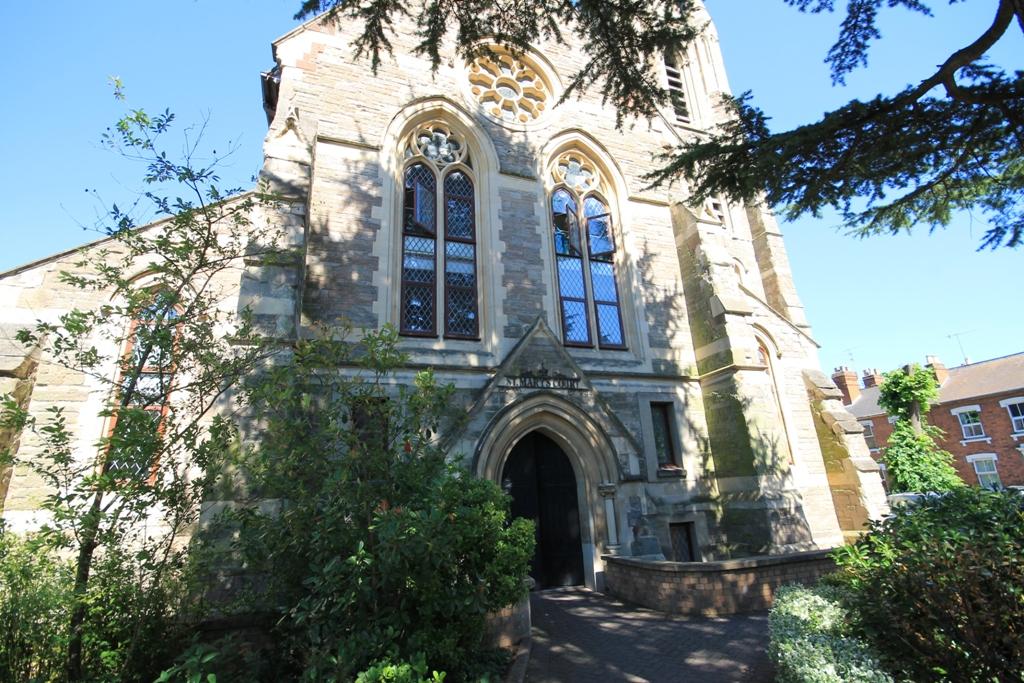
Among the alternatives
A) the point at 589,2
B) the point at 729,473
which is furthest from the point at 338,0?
the point at 729,473

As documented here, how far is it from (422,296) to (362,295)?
1295mm

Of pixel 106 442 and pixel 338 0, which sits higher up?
pixel 338 0

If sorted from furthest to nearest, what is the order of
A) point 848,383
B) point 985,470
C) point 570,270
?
point 848,383 → point 985,470 → point 570,270

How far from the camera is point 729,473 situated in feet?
33.3

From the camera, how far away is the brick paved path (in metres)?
5.32

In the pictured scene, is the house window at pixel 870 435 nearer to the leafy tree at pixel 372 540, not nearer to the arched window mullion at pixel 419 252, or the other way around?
the arched window mullion at pixel 419 252

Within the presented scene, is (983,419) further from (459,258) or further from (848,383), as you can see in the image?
(459,258)

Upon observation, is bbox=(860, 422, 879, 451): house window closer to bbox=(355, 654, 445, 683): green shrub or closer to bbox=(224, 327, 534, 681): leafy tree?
bbox=(224, 327, 534, 681): leafy tree

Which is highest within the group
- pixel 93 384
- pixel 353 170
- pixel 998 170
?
pixel 353 170

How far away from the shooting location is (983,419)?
27750mm

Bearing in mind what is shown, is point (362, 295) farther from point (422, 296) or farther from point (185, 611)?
point (185, 611)

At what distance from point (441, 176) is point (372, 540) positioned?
28.3ft

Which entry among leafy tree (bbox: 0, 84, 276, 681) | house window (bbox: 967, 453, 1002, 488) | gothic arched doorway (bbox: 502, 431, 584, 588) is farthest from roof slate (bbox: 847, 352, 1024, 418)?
leafy tree (bbox: 0, 84, 276, 681)

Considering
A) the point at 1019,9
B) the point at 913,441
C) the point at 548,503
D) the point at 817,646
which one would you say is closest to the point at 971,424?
the point at 913,441
